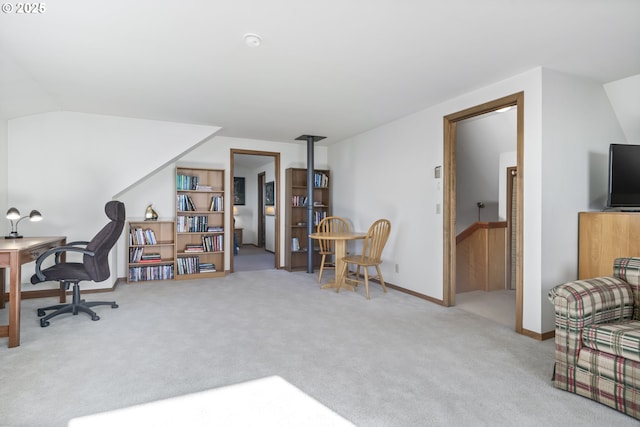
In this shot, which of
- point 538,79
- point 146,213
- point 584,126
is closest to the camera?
point 538,79

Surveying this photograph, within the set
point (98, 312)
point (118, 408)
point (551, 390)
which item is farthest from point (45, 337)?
point (551, 390)

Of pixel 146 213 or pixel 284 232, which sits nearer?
pixel 146 213

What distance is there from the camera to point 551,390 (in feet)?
6.65

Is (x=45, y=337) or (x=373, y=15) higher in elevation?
(x=373, y=15)

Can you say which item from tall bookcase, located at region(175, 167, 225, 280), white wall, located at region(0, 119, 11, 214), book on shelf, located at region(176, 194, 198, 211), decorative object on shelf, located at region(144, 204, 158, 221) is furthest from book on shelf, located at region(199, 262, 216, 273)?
white wall, located at region(0, 119, 11, 214)

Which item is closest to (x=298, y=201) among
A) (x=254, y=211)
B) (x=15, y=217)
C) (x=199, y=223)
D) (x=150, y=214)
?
(x=199, y=223)

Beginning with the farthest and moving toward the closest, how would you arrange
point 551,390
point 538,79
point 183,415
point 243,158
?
point 243,158 < point 538,79 < point 551,390 < point 183,415

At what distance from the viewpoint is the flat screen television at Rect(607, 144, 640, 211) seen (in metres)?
2.99

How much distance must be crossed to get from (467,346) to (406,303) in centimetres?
126

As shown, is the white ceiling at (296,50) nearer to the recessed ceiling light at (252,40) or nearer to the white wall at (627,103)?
the recessed ceiling light at (252,40)

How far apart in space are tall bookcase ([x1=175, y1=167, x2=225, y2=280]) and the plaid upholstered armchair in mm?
4617

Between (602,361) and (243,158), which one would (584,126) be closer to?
(602,361)

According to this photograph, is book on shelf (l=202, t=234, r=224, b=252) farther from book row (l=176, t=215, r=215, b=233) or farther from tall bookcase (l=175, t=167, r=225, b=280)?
book row (l=176, t=215, r=215, b=233)

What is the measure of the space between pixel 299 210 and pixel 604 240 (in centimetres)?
451
